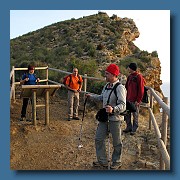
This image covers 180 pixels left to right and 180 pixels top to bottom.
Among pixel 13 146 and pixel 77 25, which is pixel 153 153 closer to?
pixel 13 146

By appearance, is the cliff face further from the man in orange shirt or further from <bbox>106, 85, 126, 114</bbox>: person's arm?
<bbox>106, 85, 126, 114</bbox>: person's arm

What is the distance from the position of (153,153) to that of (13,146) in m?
1.96

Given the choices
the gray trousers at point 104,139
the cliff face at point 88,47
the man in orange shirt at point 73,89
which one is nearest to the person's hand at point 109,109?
the gray trousers at point 104,139

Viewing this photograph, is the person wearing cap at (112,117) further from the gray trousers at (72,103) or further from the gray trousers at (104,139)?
the gray trousers at (72,103)

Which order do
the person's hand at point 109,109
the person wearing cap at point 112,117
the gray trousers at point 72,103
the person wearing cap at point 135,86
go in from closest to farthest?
the person's hand at point 109,109 → the person wearing cap at point 112,117 → the person wearing cap at point 135,86 → the gray trousers at point 72,103

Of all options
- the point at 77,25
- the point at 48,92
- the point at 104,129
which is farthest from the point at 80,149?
the point at 77,25

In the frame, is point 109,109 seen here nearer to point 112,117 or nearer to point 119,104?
point 119,104

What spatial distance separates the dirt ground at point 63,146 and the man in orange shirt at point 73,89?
0.18m

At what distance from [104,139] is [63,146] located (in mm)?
964

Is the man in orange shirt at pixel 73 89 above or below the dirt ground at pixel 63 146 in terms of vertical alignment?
above

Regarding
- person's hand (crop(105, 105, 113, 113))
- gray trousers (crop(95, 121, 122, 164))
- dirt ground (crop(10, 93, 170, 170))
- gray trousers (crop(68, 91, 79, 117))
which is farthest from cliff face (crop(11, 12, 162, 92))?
person's hand (crop(105, 105, 113, 113))

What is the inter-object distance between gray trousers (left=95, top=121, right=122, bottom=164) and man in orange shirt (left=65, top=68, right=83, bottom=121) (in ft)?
7.63

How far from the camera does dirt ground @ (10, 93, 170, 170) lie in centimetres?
436

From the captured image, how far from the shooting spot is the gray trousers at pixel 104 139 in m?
4.21
